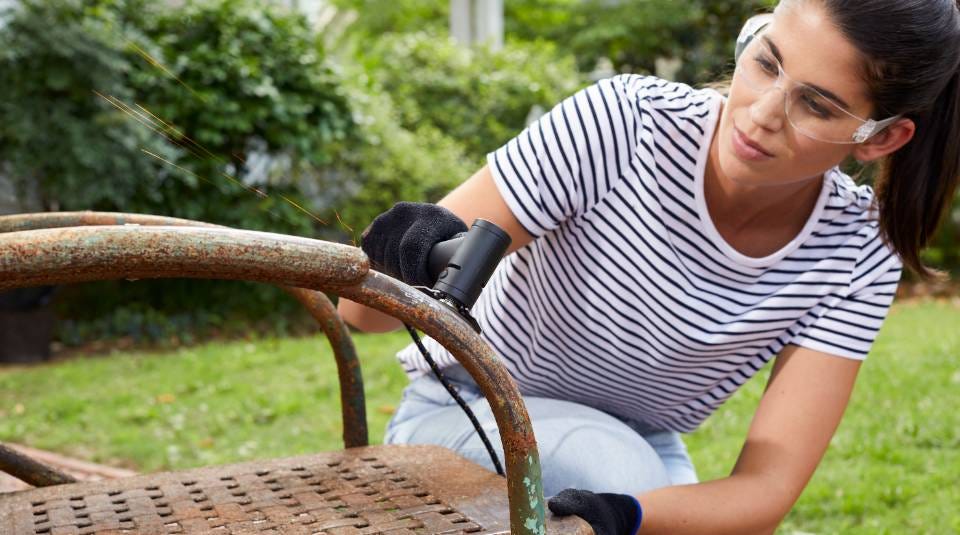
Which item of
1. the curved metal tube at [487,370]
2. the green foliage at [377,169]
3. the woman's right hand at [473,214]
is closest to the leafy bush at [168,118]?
the green foliage at [377,169]

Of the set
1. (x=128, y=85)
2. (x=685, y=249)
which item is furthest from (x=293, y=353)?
(x=685, y=249)

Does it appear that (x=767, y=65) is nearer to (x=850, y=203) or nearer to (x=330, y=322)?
(x=850, y=203)

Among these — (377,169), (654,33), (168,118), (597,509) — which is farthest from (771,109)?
(654,33)

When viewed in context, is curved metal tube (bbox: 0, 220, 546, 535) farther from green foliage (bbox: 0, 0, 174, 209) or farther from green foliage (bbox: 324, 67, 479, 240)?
green foliage (bbox: 324, 67, 479, 240)

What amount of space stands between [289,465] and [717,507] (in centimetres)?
65

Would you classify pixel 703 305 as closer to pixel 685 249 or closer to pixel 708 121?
pixel 685 249

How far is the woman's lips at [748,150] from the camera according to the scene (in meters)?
1.61

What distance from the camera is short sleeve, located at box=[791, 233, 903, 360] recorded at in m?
1.78

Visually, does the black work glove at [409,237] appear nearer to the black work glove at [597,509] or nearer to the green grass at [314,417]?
the black work glove at [597,509]

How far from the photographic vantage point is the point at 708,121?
1.75m

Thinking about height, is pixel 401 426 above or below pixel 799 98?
below

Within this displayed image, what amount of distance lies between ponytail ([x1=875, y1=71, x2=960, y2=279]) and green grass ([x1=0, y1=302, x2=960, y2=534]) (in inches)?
56.6

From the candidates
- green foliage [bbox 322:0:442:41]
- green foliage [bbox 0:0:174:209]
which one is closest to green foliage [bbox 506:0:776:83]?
green foliage [bbox 322:0:442:41]

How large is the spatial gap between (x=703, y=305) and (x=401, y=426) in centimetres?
63
